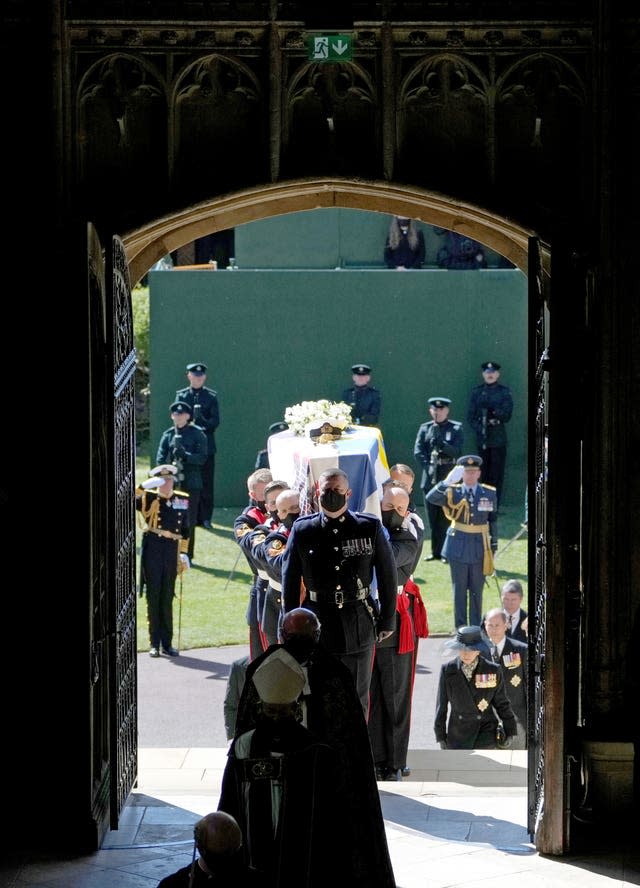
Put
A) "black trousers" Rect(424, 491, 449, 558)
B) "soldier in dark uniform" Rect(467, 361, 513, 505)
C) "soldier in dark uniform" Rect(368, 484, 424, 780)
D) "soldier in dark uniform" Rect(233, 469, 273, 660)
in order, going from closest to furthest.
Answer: "soldier in dark uniform" Rect(368, 484, 424, 780)
"soldier in dark uniform" Rect(233, 469, 273, 660)
"black trousers" Rect(424, 491, 449, 558)
"soldier in dark uniform" Rect(467, 361, 513, 505)

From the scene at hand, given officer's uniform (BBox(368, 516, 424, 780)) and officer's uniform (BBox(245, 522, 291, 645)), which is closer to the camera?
officer's uniform (BBox(368, 516, 424, 780))

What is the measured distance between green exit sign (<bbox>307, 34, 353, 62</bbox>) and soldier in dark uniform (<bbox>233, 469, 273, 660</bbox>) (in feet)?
11.5

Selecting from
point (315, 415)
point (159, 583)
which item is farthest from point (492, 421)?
point (159, 583)

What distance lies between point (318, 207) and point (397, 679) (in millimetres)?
3060

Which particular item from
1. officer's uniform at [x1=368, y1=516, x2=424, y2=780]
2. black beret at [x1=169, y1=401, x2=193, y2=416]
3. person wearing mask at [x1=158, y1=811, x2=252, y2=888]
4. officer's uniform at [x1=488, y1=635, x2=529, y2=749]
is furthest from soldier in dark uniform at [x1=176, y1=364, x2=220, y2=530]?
person wearing mask at [x1=158, y1=811, x2=252, y2=888]

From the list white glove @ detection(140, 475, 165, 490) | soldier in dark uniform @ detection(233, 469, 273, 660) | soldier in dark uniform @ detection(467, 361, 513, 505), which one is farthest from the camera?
soldier in dark uniform @ detection(467, 361, 513, 505)

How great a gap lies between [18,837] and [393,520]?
Result: 3.33 m

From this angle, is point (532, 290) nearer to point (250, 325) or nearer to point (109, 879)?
point (109, 879)

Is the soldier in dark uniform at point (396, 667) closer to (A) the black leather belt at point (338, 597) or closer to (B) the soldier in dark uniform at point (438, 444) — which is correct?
(A) the black leather belt at point (338, 597)

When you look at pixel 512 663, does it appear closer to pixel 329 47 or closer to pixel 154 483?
pixel 329 47

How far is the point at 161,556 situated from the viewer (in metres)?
13.8

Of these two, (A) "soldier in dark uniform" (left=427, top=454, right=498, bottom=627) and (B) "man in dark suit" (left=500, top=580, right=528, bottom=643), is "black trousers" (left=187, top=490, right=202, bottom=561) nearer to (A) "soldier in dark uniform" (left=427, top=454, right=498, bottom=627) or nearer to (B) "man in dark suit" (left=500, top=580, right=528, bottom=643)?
(A) "soldier in dark uniform" (left=427, top=454, right=498, bottom=627)

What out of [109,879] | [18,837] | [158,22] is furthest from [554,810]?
[158,22]

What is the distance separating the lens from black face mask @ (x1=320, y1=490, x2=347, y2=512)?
28.9 feet
